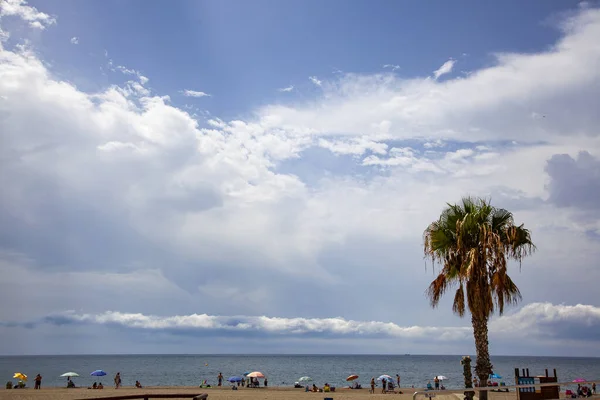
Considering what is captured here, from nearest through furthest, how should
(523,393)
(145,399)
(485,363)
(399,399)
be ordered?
(145,399) < (485,363) < (523,393) < (399,399)

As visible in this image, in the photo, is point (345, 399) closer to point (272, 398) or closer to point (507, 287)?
point (272, 398)

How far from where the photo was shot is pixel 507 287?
17609 millimetres

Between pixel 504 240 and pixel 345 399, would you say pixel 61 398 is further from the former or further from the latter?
pixel 504 240

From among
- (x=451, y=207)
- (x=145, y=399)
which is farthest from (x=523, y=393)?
(x=145, y=399)

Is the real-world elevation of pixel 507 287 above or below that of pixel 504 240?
below

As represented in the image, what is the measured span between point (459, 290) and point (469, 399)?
3637mm

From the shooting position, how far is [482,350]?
1722 centimetres

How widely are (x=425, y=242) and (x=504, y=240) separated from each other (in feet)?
8.77

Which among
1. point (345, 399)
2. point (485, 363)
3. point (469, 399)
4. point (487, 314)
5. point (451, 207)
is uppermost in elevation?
point (451, 207)

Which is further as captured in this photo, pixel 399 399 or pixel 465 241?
pixel 399 399

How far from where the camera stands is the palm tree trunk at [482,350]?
17.1 metres

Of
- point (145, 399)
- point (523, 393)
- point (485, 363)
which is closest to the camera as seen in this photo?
point (145, 399)

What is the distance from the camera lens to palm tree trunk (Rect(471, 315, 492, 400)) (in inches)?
674

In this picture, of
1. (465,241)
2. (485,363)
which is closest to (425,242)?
(465,241)
